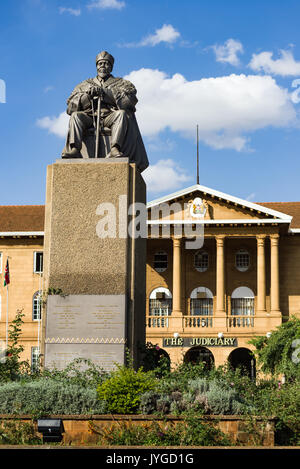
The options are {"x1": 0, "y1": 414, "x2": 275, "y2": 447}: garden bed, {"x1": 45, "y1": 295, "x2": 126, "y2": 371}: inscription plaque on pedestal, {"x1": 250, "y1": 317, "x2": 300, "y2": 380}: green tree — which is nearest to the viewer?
{"x1": 0, "y1": 414, "x2": 275, "y2": 447}: garden bed

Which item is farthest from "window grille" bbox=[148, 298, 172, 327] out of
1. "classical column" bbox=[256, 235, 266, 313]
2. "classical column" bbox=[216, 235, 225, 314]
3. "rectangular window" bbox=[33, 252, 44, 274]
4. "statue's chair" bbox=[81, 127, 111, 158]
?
"statue's chair" bbox=[81, 127, 111, 158]

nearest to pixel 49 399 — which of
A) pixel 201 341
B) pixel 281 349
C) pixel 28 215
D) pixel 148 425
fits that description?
pixel 148 425

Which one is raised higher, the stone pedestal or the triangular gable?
the triangular gable

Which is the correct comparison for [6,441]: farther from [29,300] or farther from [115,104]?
[29,300]

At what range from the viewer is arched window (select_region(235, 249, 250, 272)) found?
5597 cm

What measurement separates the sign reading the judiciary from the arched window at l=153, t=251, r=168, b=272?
6232 millimetres

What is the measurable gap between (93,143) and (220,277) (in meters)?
40.9

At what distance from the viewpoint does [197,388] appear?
10711 millimetres

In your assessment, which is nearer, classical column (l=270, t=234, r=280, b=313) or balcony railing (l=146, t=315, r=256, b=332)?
balcony railing (l=146, t=315, r=256, b=332)

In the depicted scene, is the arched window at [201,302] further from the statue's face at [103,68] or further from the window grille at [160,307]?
the statue's face at [103,68]

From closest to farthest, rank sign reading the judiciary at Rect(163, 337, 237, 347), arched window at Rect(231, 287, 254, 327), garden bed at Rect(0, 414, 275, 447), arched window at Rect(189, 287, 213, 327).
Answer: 1. garden bed at Rect(0, 414, 275, 447)
2. sign reading the judiciary at Rect(163, 337, 237, 347)
3. arched window at Rect(231, 287, 254, 327)
4. arched window at Rect(189, 287, 213, 327)

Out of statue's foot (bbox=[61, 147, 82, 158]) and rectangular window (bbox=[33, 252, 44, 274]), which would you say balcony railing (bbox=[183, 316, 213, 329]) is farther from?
statue's foot (bbox=[61, 147, 82, 158])

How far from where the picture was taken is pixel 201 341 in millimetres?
52375
